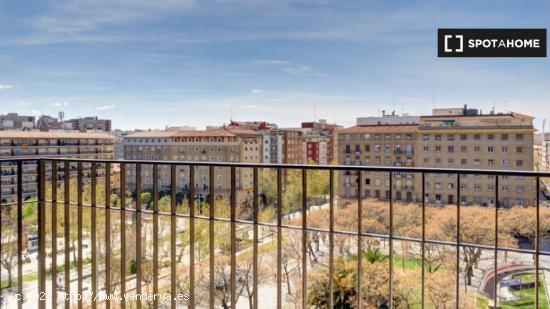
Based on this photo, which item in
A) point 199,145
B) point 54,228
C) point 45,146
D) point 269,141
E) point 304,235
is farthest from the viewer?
point 269,141

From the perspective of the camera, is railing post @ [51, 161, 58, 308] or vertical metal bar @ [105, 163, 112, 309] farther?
railing post @ [51, 161, 58, 308]

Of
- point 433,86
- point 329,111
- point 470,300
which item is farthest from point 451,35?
point 329,111

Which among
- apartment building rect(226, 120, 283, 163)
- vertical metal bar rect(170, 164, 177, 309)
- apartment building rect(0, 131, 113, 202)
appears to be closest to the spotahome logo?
vertical metal bar rect(170, 164, 177, 309)

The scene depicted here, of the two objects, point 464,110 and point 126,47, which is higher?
point 126,47

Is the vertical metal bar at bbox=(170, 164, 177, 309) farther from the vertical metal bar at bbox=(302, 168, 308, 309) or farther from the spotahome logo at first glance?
the spotahome logo

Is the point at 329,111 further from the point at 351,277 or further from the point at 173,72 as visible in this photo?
the point at 351,277

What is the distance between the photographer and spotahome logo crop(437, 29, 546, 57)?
5.19 m

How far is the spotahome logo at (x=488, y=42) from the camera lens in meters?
5.19

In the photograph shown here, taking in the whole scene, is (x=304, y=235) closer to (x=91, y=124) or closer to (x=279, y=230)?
(x=279, y=230)

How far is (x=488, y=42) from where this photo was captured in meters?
5.79

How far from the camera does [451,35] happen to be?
Answer: 5.73 m

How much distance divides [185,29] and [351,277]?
14.6m

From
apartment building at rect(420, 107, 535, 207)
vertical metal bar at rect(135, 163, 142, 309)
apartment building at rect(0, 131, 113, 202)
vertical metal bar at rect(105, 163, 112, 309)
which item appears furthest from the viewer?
apartment building at rect(0, 131, 113, 202)

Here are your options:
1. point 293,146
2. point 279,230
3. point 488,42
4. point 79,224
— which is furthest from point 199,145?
point 279,230
